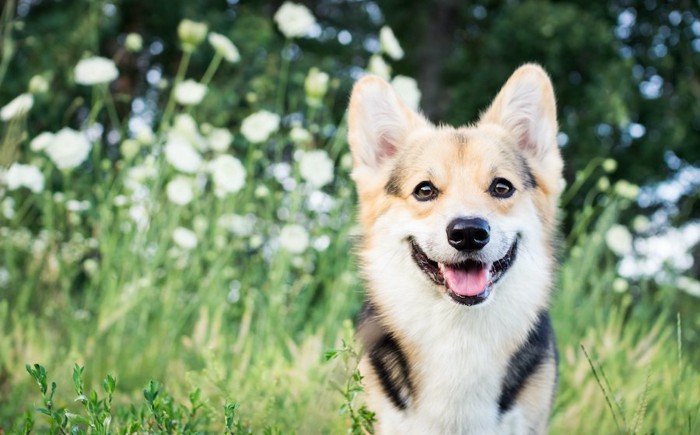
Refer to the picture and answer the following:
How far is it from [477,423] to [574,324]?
9.34ft

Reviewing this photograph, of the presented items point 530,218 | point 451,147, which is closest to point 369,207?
point 451,147

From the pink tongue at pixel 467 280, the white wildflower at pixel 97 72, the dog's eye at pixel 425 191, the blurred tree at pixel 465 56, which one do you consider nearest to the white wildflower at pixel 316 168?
the white wildflower at pixel 97 72

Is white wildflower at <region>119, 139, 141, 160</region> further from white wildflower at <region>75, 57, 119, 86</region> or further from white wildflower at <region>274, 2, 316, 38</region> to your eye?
white wildflower at <region>274, 2, 316, 38</region>

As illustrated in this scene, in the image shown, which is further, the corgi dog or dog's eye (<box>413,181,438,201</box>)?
dog's eye (<box>413,181,438,201</box>)

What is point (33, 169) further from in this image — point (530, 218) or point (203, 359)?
point (530, 218)

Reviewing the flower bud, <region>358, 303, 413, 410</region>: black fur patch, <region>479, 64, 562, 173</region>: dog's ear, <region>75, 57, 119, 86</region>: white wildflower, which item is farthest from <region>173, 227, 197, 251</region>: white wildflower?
<region>479, 64, 562, 173</region>: dog's ear

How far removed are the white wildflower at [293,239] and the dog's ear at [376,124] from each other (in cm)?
117

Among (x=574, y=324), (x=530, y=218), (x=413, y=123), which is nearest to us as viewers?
(x=530, y=218)

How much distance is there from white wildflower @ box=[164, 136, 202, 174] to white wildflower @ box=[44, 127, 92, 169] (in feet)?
1.58

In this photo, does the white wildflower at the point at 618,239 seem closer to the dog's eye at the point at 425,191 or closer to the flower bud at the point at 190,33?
the dog's eye at the point at 425,191

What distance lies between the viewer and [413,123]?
11.4 ft

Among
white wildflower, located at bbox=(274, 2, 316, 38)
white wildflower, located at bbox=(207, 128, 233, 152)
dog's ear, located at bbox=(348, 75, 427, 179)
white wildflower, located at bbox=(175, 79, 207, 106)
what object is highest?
dog's ear, located at bbox=(348, 75, 427, 179)

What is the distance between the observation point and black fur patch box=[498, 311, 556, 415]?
8.57 ft

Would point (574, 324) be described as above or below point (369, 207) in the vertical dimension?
below
